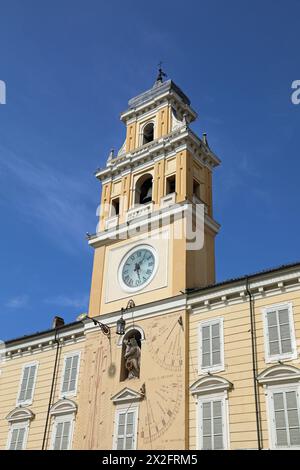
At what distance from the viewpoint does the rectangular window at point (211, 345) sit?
24991mm

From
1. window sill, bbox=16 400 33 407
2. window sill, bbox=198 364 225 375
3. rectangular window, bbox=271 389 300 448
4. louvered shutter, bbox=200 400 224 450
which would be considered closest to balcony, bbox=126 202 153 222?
window sill, bbox=198 364 225 375

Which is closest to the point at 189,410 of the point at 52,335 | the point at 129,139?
the point at 52,335

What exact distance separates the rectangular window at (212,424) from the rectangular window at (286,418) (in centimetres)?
237

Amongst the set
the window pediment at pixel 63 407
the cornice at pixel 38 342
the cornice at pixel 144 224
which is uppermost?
the cornice at pixel 144 224

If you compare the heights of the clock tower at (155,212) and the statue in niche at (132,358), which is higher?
the clock tower at (155,212)

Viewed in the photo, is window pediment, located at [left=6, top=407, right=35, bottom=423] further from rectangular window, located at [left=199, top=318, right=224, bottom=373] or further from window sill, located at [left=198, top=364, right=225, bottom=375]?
rectangular window, located at [left=199, top=318, right=224, bottom=373]

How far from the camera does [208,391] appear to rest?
2442cm

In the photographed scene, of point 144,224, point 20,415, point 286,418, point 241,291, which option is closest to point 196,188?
point 144,224

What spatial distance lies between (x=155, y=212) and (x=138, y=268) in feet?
11.0

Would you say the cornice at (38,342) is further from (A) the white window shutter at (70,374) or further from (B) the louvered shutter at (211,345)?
(B) the louvered shutter at (211,345)

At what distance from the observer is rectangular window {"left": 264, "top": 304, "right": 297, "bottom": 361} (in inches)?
912

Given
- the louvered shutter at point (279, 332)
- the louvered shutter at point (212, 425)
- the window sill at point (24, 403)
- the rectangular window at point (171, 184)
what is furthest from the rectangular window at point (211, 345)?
the window sill at point (24, 403)

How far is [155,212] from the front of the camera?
103 ft

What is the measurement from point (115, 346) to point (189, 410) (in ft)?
19.7
